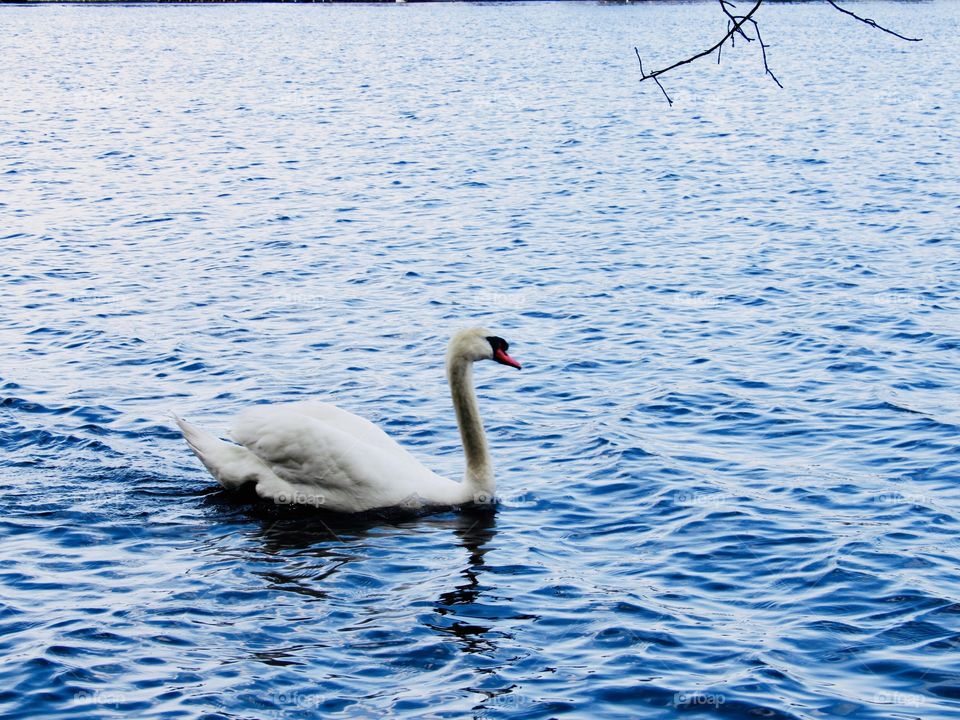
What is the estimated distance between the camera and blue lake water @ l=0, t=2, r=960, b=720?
28.1 ft

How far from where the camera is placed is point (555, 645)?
8.91 meters

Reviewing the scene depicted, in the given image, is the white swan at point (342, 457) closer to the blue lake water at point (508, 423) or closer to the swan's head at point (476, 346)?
the swan's head at point (476, 346)

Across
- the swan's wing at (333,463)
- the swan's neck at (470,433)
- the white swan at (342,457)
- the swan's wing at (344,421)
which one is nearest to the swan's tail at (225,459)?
the white swan at (342,457)

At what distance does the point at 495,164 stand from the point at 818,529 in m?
26.1

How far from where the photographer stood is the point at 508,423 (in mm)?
14289

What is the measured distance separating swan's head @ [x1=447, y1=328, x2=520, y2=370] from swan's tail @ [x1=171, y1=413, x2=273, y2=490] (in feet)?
6.97

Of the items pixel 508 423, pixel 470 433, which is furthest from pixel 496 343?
pixel 508 423

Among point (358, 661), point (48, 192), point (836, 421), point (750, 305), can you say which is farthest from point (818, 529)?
point (48, 192)

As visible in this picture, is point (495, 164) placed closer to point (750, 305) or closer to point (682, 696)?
point (750, 305)

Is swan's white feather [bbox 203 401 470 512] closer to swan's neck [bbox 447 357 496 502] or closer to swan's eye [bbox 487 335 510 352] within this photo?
swan's neck [bbox 447 357 496 502]

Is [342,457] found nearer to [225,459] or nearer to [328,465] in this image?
[328,465]

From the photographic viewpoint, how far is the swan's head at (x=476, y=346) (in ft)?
38.8

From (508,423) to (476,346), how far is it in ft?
8.62

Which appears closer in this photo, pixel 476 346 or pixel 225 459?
pixel 225 459
